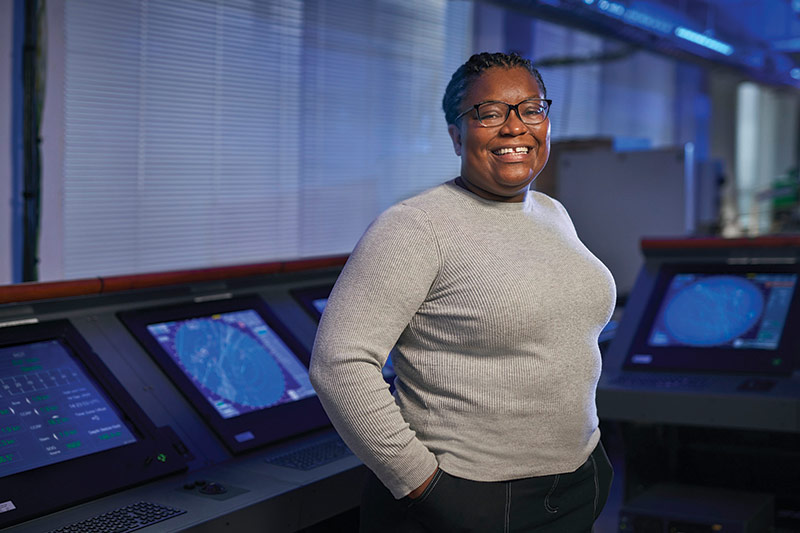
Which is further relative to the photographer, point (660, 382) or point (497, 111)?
point (660, 382)

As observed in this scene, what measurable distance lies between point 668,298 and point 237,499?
5.93 feet

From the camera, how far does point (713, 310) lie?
2.83 meters

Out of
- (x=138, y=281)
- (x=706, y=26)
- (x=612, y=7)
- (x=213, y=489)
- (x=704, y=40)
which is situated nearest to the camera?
(x=213, y=489)

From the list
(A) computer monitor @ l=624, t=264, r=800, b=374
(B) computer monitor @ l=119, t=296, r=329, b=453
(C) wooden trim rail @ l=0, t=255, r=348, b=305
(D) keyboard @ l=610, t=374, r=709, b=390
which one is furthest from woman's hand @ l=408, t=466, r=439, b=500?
(A) computer monitor @ l=624, t=264, r=800, b=374

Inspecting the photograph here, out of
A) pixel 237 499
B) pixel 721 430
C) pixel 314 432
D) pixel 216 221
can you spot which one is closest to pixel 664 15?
pixel 216 221

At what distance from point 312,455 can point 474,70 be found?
0.97m

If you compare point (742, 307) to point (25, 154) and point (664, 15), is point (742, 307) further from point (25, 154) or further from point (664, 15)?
point (664, 15)

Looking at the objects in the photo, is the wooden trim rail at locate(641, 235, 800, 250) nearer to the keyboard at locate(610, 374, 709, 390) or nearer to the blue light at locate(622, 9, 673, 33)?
the keyboard at locate(610, 374, 709, 390)

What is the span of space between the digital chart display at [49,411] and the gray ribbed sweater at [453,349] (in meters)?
0.66

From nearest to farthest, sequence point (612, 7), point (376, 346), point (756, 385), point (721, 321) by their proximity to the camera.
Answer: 1. point (376, 346)
2. point (756, 385)
3. point (721, 321)
4. point (612, 7)

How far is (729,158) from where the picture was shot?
1045 centimetres

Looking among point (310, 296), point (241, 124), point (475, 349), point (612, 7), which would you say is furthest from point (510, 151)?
point (612, 7)

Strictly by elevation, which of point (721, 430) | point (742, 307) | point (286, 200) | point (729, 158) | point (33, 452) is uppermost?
point (729, 158)

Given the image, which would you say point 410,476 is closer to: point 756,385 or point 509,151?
point 509,151
